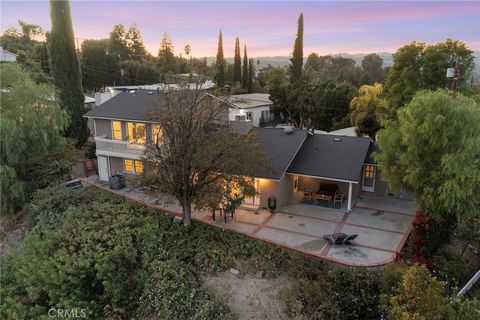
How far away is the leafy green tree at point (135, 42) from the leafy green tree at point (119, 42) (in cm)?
108

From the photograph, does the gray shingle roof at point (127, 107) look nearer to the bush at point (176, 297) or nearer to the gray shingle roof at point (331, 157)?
the gray shingle roof at point (331, 157)

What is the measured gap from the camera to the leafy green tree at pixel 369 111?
30.7m

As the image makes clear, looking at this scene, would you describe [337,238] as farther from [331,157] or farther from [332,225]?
[331,157]

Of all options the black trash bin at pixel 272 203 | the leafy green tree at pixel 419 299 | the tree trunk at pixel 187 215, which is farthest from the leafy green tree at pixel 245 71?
the leafy green tree at pixel 419 299

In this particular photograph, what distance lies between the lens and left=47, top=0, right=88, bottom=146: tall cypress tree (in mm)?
27641

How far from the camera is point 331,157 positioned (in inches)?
802

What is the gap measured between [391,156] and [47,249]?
55.3 ft

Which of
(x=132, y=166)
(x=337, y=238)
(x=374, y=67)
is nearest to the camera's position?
(x=337, y=238)

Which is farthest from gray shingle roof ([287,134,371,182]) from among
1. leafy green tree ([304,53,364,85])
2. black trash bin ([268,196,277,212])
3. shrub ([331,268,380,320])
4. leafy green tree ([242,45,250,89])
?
leafy green tree ([304,53,364,85])

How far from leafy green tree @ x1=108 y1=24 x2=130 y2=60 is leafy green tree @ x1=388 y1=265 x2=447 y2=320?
7688 cm

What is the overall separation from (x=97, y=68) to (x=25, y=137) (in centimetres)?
4405

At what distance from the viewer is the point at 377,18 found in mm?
26484

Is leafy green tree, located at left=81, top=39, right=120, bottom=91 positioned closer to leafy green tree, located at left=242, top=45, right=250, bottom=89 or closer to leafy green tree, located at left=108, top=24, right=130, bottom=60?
leafy green tree, located at left=108, top=24, right=130, bottom=60
